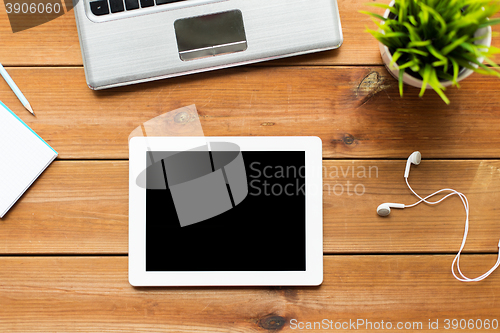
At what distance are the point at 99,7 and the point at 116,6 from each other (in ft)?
0.10

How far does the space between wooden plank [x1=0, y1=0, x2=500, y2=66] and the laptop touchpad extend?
0.32 feet

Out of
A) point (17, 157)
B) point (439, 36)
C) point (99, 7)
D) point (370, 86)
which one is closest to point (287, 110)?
point (370, 86)

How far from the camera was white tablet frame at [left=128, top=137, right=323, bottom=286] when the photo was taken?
633 millimetres

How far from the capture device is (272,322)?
0.66m

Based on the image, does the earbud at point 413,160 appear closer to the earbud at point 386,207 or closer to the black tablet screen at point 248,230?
the earbud at point 386,207

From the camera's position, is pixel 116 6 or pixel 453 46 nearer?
pixel 453 46

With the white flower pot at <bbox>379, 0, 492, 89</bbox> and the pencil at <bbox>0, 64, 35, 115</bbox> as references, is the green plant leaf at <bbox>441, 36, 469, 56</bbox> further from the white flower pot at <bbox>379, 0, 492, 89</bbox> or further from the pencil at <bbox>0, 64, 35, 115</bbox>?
the pencil at <bbox>0, 64, 35, 115</bbox>

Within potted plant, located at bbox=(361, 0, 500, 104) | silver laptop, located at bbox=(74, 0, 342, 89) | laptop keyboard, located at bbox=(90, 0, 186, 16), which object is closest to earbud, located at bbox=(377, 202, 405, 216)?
potted plant, located at bbox=(361, 0, 500, 104)

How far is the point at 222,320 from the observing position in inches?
25.9

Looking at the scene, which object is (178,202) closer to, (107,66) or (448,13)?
(107,66)

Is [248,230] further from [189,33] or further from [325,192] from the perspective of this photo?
[189,33]

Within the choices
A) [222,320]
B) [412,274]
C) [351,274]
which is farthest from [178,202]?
[412,274]

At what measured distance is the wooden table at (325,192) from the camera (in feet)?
2.16

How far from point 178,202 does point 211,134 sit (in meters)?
0.14
